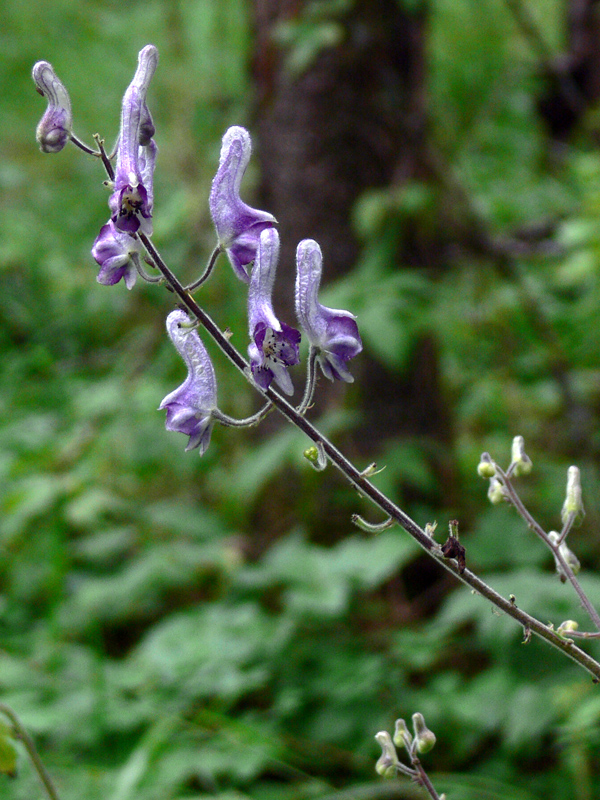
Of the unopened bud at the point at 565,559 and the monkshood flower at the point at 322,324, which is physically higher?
the monkshood flower at the point at 322,324

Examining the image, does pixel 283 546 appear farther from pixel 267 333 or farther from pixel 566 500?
pixel 267 333

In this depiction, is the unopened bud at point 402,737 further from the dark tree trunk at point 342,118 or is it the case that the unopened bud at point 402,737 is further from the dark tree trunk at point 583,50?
the dark tree trunk at point 583,50

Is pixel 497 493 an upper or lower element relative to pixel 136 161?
lower

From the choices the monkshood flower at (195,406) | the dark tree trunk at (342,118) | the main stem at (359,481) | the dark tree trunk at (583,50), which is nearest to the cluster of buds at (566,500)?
the main stem at (359,481)

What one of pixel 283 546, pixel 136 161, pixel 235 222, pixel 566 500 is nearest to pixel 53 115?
pixel 136 161

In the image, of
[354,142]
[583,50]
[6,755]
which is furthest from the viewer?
[583,50]

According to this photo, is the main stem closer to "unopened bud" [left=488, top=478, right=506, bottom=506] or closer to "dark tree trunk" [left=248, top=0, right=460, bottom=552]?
"unopened bud" [left=488, top=478, right=506, bottom=506]

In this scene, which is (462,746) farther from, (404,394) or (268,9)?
(268,9)

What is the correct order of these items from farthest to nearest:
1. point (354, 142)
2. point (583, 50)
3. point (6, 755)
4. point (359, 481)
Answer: point (583, 50) → point (354, 142) → point (6, 755) → point (359, 481)
